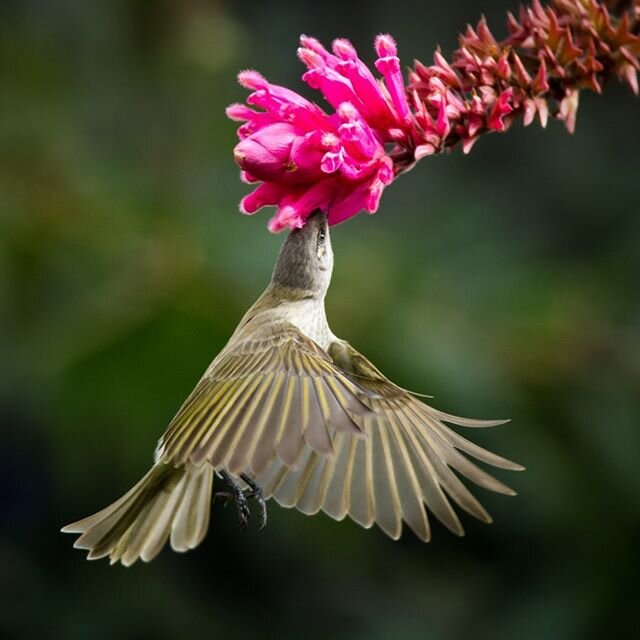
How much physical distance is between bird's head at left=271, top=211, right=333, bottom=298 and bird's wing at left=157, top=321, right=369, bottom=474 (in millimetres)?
115

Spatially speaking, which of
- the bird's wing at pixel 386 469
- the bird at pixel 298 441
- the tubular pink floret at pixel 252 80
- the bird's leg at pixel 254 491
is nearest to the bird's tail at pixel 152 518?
the bird at pixel 298 441

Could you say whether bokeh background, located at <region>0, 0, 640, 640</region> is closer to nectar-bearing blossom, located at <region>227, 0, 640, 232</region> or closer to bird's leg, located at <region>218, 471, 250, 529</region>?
bird's leg, located at <region>218, 471, 250, 529</region>

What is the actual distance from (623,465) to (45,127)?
3445 millimetres

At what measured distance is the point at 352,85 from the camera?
9.12ft

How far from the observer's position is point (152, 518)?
11.3ft

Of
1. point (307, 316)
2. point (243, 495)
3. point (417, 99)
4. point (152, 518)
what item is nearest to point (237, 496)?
point (243, 495)

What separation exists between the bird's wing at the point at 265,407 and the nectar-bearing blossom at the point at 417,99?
0.48m

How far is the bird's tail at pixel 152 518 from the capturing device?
331 centimetres

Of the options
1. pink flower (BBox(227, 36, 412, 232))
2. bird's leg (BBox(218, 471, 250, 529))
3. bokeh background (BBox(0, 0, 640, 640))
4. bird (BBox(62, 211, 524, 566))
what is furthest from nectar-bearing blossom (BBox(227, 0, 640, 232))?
bokeh background (BBox(0, 0, 640, 640))

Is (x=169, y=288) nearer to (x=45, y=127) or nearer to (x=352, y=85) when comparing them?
(x=45, y=127)

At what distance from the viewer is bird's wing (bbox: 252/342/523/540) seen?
3.04 metres

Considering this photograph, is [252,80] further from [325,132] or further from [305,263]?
[305,263]

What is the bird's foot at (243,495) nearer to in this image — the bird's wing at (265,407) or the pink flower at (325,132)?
the bird's wing at (265,407)

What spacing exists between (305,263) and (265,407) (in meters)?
0.41
